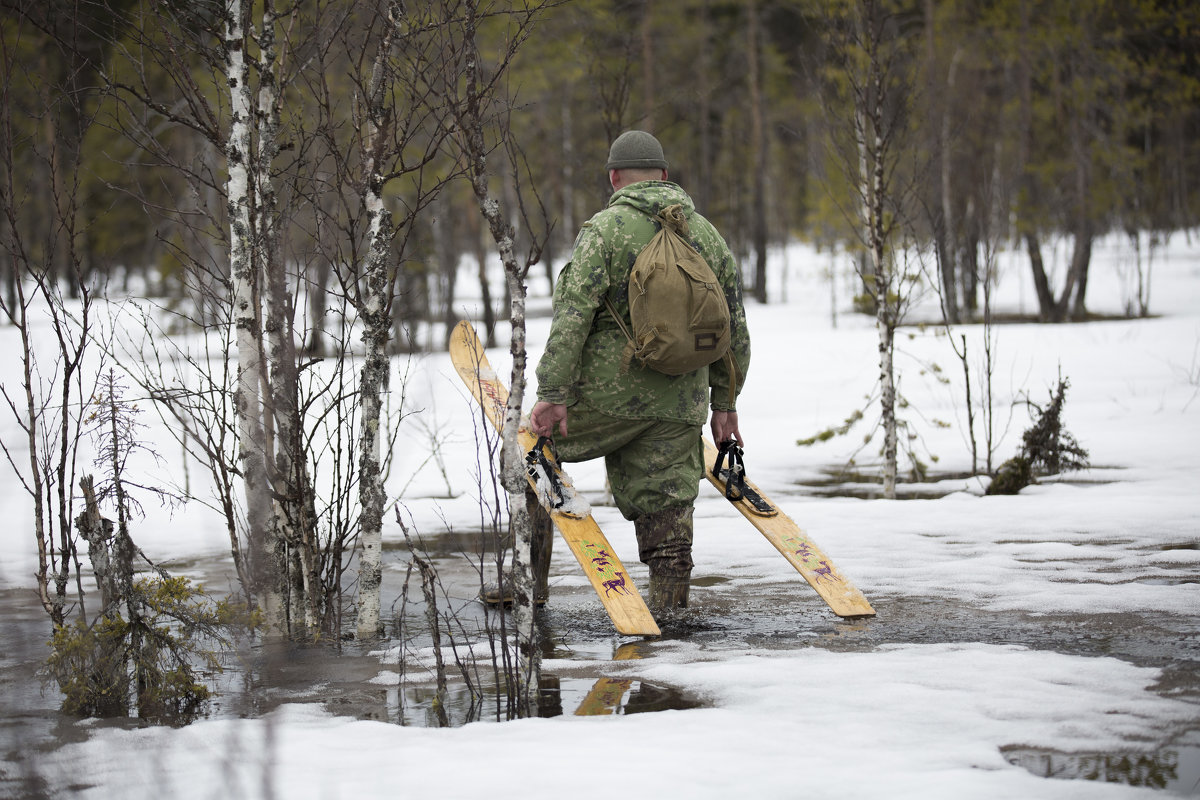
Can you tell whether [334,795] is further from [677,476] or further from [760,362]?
[760,362]

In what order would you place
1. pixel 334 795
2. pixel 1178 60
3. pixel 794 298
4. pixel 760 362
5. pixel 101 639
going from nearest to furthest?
pixel 334 795, pixel 101 639, pixel 760 362, pixel 1178 60, pixel 794 298

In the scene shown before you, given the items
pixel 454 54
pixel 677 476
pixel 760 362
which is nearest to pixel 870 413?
pixel 760 362

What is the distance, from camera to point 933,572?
5.32 meters

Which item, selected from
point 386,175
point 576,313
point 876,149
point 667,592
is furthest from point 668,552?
point 876,149

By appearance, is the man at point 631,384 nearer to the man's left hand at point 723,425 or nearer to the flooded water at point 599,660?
the man's left hand at point 723,425

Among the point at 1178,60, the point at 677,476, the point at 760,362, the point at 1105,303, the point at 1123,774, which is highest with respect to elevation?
the point at 1178,60

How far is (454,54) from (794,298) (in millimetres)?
25666

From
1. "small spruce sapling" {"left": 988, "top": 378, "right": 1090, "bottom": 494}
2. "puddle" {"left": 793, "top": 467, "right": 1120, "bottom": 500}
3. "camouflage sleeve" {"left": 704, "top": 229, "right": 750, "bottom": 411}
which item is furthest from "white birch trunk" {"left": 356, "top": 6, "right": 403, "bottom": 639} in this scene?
"small spruce sapling" {"left": 988, "top": 378, "right": 1090, "bottom": 494}

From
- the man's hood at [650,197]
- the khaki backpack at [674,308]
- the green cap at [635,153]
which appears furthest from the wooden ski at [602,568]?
the green cap at [635,153]

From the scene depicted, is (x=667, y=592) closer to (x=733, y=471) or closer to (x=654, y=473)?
(x=654, y=473)

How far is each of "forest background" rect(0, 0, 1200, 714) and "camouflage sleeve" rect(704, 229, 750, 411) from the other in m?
1.06

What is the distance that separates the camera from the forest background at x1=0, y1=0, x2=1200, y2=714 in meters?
4.15

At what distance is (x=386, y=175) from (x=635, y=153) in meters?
1.09

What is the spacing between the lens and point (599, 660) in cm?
399
